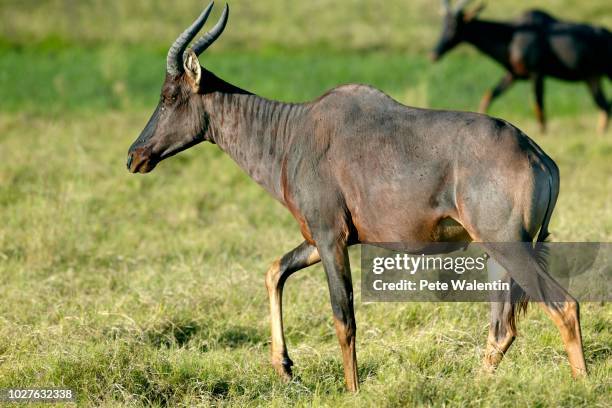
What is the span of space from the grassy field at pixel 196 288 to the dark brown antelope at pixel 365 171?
0.42 m

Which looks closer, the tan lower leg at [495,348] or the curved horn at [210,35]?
the tan lower leg at [495,348]

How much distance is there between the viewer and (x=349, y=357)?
6.40 m

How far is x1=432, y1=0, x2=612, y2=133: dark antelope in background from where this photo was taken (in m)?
17.5

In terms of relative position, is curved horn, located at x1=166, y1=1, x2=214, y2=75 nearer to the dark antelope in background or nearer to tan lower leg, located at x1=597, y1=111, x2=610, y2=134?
the dark antelope in background

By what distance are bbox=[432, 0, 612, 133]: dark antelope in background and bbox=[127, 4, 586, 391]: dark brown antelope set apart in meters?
10.7

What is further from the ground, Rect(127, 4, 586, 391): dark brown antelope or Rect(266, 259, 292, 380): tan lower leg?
Rect(127, 4, 586, 391): dark brown antelope

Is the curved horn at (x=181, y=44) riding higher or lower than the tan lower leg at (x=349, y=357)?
higher

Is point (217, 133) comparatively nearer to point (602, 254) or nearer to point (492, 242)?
point (492, 242)

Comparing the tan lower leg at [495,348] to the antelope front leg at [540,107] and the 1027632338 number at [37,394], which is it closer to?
the 1027632338 number at [37,394]

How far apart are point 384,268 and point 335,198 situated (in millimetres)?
2549

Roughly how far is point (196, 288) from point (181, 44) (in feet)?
7.49

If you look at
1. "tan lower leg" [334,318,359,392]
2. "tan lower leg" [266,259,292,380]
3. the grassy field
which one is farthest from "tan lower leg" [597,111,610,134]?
"tan lower leg" [334,318,359,392]

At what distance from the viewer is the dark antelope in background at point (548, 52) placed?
17.5 m

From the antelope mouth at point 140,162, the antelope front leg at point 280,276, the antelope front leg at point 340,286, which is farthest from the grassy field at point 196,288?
the antelope mouth at point 140,162
